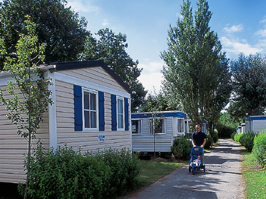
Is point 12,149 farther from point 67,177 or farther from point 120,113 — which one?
point 120,113

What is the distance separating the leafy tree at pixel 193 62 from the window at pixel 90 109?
13888mm

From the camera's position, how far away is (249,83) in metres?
26.9

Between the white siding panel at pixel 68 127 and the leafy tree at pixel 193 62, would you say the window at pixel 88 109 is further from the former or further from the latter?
the leafy tree at pixel 193 62

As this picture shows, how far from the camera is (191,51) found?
22.0m

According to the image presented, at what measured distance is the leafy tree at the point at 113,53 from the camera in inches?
1053

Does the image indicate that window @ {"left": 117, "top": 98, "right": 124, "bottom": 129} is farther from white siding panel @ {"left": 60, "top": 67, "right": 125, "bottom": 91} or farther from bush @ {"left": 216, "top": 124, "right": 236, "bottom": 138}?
bush @ {"left": 216, "top": 124, "right": 236, "bottom": 138}

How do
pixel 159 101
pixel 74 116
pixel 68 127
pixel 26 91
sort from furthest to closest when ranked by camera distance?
pixel 159 101
pixel 74 116
pixel 68 127
pixel 26 91

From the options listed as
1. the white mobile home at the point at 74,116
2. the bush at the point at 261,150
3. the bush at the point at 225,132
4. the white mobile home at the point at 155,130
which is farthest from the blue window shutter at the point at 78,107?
the bush at the point at 225,132

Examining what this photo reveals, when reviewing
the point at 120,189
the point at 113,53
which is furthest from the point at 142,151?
the point at 113,53

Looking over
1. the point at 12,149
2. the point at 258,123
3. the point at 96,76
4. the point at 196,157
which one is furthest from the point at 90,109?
the point at 258,123

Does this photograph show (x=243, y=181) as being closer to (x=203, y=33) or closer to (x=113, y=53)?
(x=203, y=33)

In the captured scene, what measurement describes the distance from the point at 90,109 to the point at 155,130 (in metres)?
9.35

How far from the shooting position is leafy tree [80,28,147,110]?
26750 mm

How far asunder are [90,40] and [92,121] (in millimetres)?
19294
